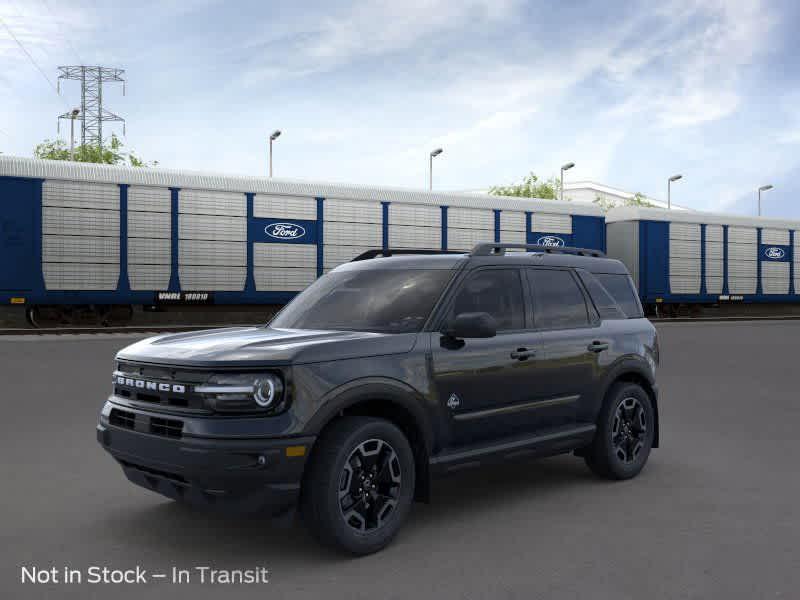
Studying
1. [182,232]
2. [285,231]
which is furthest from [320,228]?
[182,232]

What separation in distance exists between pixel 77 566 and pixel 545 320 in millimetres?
3401

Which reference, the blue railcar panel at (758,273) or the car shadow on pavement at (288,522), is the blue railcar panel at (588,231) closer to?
the blue railcar panel at (758,273)

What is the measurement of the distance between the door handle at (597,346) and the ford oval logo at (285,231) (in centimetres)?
2035

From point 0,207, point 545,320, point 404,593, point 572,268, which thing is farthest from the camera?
point 0,207

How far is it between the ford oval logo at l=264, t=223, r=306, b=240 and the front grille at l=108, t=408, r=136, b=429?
21113 millimetres

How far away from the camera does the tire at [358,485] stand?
4410mm

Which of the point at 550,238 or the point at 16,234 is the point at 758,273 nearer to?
the point at 550,238

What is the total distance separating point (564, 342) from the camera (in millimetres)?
6000

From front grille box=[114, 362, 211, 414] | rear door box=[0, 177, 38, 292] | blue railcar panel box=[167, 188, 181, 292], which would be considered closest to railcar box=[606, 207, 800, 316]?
blue railcar panel box=[167, 188, 181, 292]

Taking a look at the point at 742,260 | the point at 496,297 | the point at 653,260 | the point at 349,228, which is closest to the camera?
the point at 496,297

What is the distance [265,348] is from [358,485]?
907mm

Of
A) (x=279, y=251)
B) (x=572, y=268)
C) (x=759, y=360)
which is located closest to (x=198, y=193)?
(x=279, y=251)

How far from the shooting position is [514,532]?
5043mm

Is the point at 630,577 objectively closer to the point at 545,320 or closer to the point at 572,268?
the point at 545,320
